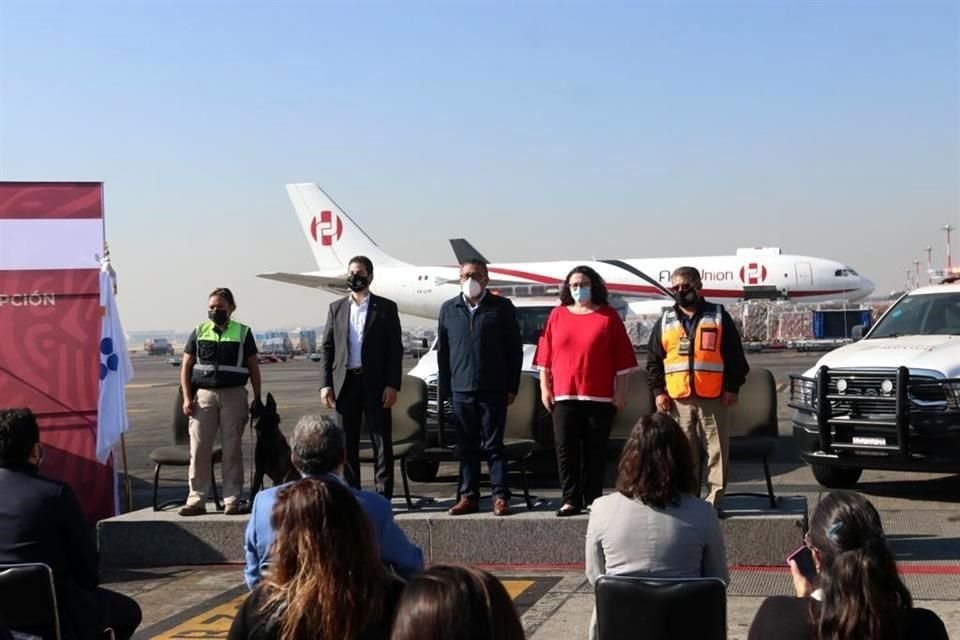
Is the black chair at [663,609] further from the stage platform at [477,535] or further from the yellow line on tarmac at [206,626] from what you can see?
the stage platform at [477,535]

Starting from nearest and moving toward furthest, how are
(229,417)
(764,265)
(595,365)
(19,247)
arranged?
(595,365) → (229,417) → (19,247) → (764,265)

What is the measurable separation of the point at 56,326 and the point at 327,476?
19.8 feet

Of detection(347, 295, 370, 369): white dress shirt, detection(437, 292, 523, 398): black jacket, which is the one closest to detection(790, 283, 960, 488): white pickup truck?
detection(437, 292, 523, 398): black jacket

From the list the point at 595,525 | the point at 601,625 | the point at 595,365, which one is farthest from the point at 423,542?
the point at 601,625

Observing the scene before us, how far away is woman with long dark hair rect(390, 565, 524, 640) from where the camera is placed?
2326mm

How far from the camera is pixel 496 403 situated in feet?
27.1

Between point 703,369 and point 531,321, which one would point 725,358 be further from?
point 531,321

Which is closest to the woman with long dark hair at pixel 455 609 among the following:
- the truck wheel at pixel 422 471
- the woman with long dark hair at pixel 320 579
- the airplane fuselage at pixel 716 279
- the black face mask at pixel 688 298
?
the woman with long dark hair at pixel 320 579

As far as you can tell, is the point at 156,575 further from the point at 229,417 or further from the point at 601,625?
the point at 601,625

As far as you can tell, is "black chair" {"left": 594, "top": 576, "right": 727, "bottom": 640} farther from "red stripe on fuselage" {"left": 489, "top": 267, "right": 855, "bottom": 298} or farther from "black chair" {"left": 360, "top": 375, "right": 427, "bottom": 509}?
"red stripe on fuselage" {"left": 489, "top": 267, "right": 855, "bottom": 298}

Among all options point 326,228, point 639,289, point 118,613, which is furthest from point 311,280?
point 118,613

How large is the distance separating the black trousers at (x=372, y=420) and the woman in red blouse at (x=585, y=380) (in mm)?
1271

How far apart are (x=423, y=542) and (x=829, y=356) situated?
455 centimetres

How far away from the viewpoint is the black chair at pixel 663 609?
381 centimetres
